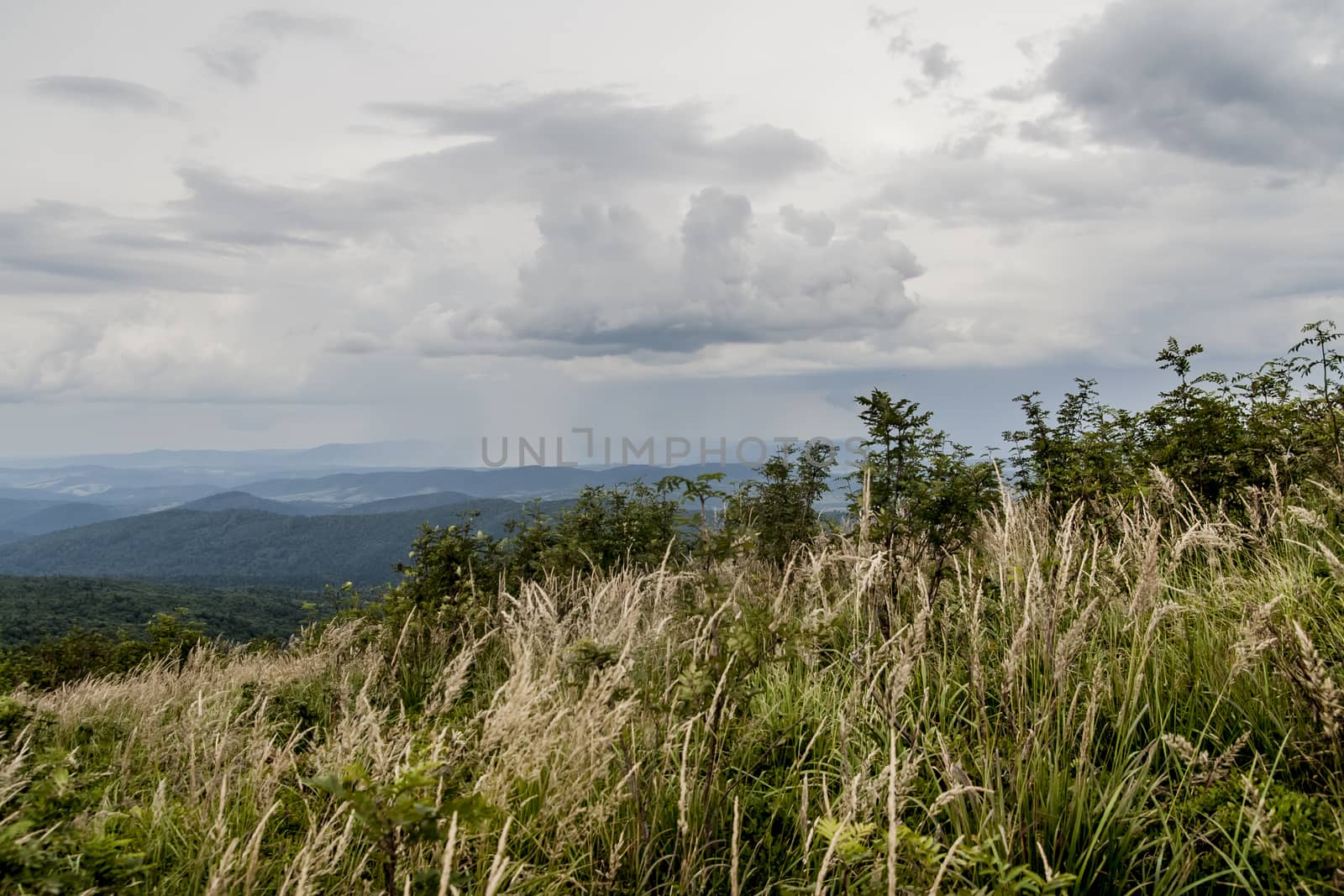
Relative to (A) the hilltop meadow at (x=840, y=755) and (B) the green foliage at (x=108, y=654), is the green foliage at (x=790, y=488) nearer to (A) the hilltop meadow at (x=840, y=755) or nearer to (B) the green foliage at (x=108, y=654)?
(A) the hilltop meadow at (x=840, y=755)

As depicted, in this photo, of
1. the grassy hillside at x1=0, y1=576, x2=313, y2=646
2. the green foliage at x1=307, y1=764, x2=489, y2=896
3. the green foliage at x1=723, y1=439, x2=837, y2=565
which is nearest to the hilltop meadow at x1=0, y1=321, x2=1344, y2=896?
the green foliage at x1=307, y1=764, x2=489, y2=896

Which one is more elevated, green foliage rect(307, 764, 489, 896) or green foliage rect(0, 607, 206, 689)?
green foliage rect(307, 764, 489, 896)

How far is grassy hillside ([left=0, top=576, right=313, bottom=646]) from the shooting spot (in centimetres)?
8419

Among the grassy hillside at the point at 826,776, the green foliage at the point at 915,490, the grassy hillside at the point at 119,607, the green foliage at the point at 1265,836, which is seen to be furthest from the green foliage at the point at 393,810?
the grassy hillside at the point at 119,607

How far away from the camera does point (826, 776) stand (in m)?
3.13

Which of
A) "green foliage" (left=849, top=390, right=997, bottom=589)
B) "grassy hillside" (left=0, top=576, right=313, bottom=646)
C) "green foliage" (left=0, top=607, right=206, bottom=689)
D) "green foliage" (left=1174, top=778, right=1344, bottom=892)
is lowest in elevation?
"grassy hillside" (left=0, top=576, right=313, bottom=646)

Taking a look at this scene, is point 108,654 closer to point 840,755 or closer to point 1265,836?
point 840,755

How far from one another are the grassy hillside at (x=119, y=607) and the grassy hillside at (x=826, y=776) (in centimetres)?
8069

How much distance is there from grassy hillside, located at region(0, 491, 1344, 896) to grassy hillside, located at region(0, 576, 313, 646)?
8069 centimetres

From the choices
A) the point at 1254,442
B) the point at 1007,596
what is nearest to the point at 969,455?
the point at 1254,442

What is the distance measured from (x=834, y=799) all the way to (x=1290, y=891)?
152 centimetres

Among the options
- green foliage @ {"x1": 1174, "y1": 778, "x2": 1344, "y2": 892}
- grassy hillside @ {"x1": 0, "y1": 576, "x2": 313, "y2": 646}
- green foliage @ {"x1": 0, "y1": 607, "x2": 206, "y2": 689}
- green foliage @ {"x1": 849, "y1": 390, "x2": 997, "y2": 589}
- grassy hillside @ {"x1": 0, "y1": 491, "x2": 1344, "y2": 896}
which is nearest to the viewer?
green foliage @ {"x1": 1174, "y1": 778, "x2": 1344, "y2": 892}

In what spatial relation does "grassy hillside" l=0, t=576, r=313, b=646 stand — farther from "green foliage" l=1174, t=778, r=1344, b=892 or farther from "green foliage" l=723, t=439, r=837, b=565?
"green foliage" l=1174, t=778, r=1344, b=892

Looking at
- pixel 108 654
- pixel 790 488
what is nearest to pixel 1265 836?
pixel 790 488
